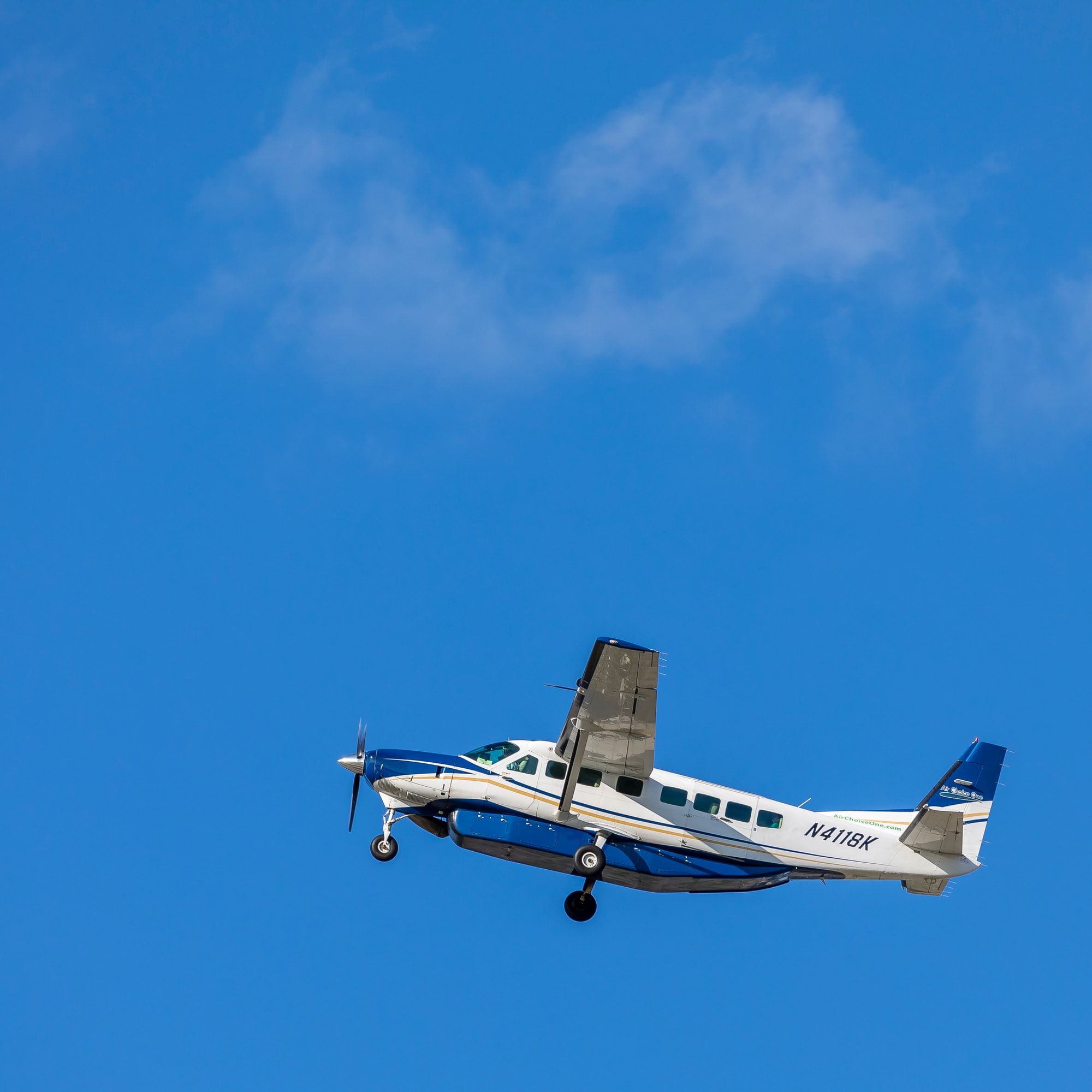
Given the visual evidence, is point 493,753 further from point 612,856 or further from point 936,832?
point 936,832

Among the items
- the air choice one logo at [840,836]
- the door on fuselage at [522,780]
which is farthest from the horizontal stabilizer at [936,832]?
the door on fuselage at [522,780]

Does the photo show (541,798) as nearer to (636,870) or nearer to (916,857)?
(636,870)

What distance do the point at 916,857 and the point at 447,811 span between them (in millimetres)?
12096

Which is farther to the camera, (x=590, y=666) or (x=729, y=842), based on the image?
(x=729, y=842)

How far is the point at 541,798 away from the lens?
29.9 m

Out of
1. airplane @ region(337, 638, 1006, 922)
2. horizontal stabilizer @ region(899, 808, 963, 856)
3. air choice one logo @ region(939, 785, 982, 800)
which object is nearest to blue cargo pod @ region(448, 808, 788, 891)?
airplane @ region(337, 638, 1006, 922)

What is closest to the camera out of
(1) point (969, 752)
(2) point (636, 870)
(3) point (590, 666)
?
(3) point (590, 666)

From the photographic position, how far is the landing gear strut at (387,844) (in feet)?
98.8

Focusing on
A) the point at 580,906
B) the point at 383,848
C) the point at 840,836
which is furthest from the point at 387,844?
the point at 840,836

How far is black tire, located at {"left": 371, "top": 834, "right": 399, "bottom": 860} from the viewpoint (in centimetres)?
3011

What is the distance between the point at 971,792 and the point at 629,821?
9.31 m

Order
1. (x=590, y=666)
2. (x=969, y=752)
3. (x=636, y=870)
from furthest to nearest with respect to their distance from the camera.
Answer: (x=969, y=752) < (x=636, y=870) < (x=590, y=666)

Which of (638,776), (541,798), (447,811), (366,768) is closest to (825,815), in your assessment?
(638,776)

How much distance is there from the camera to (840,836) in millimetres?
31125
